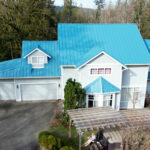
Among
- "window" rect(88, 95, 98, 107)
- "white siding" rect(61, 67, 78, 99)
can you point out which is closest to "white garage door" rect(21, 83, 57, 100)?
"white siding" rect(61, 67, 78, 99)

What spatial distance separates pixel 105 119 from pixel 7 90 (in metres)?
13.2

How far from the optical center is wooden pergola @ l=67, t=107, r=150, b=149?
12234 mm

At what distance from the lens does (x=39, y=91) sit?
21.2m

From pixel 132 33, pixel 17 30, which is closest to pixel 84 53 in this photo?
pixel 132 33

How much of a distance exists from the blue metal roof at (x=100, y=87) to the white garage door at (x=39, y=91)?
585 centimetres

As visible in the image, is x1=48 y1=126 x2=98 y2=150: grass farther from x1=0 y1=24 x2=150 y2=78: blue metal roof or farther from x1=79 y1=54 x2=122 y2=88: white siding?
x1=0 y1=24 x2=150 y2=78: blue metal roof

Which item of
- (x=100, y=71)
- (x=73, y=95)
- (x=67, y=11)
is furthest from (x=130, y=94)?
(x=67, y=11)

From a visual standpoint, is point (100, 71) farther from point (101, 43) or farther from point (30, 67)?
point (30, 67)

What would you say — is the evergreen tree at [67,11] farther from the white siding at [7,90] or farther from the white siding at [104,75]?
the white siding at [104,75]

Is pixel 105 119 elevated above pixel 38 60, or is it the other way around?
pixel 38 60

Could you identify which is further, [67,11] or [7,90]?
[67,11]

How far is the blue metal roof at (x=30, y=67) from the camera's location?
2012cm

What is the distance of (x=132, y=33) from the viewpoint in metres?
20.2

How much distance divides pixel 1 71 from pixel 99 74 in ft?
37.8
